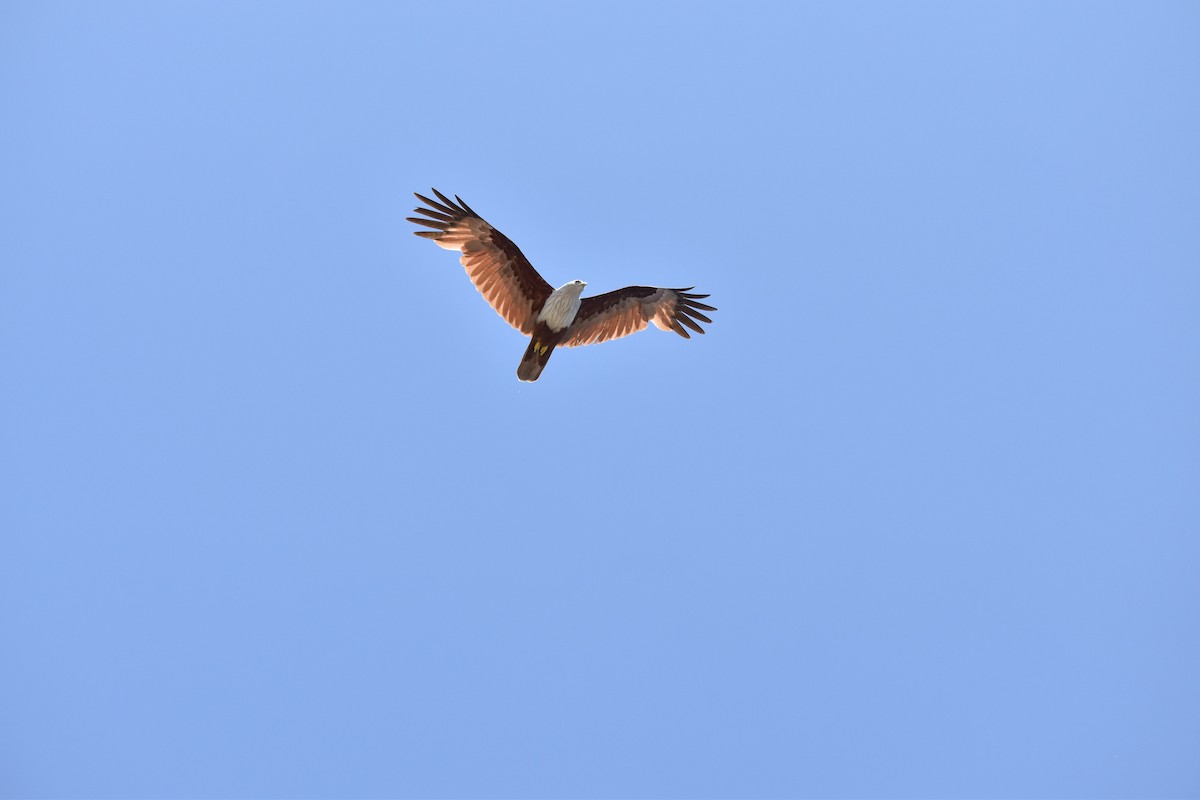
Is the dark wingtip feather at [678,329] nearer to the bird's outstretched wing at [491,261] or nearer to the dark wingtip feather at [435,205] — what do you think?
the bird's outstretched wing at [491,261]

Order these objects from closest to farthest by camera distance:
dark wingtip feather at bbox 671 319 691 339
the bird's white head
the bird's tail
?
the bird's white head < the bird's tail < dark wingtip feather at bbox 671 319 691 339

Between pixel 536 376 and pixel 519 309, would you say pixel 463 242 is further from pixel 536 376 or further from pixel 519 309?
pixel 536 376

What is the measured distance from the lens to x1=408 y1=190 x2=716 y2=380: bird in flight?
653 inches

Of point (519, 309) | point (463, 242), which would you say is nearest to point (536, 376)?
point (519, 309)

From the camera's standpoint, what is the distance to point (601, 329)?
17859mm

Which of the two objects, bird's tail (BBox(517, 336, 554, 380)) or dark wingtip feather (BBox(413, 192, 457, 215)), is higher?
dark wingtip feather (BBox(413, 192, 457, 215))

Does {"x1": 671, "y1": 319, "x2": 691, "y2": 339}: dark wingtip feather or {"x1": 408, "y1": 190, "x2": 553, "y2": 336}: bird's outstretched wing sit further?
{"x1": 671, "y1": 319, "x2": 691, "y2": 339}: dark wingtip feather

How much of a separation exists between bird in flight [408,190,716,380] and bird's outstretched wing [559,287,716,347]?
20mm

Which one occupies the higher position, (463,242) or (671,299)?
(671,299)

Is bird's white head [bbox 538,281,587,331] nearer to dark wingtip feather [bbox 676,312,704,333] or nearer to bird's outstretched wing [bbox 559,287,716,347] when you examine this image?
bird's outstretched wing [bbox 559,287,716,347]

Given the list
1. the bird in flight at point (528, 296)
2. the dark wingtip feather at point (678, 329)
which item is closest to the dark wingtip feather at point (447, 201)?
the bird in flight at point (528, 296)

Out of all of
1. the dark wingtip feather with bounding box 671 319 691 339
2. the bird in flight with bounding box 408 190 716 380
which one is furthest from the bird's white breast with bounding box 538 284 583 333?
the dark wingtip feather with bounding box 671 319 691 339

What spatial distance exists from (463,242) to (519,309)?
5.51 ft

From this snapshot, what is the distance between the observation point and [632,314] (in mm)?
18047
